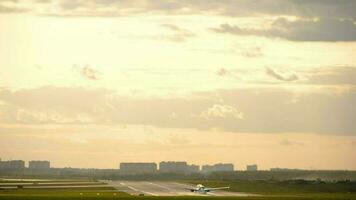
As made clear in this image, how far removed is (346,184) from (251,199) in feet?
227

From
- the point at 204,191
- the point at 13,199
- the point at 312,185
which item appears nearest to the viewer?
the point at 13,199

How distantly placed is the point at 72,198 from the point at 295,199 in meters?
33.7

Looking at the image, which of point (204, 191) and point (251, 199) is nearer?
point (251, 199)

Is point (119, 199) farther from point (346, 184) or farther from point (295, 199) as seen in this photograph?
point (346, 184)

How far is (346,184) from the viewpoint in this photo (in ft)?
566

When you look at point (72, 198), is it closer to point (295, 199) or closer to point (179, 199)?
point (179, 199)

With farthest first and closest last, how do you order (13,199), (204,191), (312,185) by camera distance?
(312,185), (204,191), (13,199)

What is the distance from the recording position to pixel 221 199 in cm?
11119

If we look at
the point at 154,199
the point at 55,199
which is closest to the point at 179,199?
the point at 154,199

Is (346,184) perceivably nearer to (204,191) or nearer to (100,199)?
(204,191)

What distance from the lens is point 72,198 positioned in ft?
364

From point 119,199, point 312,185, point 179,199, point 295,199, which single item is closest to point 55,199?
point 119,199

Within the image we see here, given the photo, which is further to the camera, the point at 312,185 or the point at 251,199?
the point at 312,185

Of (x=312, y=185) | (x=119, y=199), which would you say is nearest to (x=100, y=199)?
(x=119, y=199)
